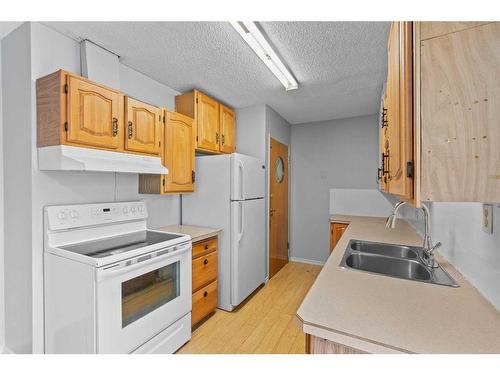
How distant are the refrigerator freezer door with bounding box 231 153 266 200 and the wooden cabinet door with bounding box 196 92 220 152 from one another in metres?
0.43

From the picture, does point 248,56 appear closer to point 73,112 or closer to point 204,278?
point 73,112

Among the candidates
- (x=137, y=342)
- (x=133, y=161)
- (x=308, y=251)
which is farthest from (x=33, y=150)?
(x=308, y=251)

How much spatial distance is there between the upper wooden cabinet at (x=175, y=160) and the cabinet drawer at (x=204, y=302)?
100 centimetres

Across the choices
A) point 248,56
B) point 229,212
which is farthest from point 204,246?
point 248,56

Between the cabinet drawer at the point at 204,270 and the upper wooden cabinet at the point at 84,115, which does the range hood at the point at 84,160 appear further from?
the cabinet drawer at the point at 204,270

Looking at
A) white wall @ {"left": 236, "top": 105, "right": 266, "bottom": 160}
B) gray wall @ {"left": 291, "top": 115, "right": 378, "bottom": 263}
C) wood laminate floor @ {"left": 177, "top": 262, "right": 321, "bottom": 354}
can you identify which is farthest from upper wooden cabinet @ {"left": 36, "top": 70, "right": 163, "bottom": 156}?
gray wall @ {"left": 291, "top": 115, "right": 378, "bottom": 263}

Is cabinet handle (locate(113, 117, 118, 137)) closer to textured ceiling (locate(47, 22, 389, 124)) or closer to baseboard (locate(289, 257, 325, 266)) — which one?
textured ceiling (locate(47, 22, 389, 124))

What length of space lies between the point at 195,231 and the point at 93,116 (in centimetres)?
132

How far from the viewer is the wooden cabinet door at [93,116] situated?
150cm

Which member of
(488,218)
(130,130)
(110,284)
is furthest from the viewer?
(130,130)

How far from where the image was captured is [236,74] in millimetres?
2289

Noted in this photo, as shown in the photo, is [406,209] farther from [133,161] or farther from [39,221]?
[39,221]

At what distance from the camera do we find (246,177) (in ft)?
8.79

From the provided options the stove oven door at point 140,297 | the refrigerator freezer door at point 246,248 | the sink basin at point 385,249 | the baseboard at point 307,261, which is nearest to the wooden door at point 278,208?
the baseboard at point 307,261
